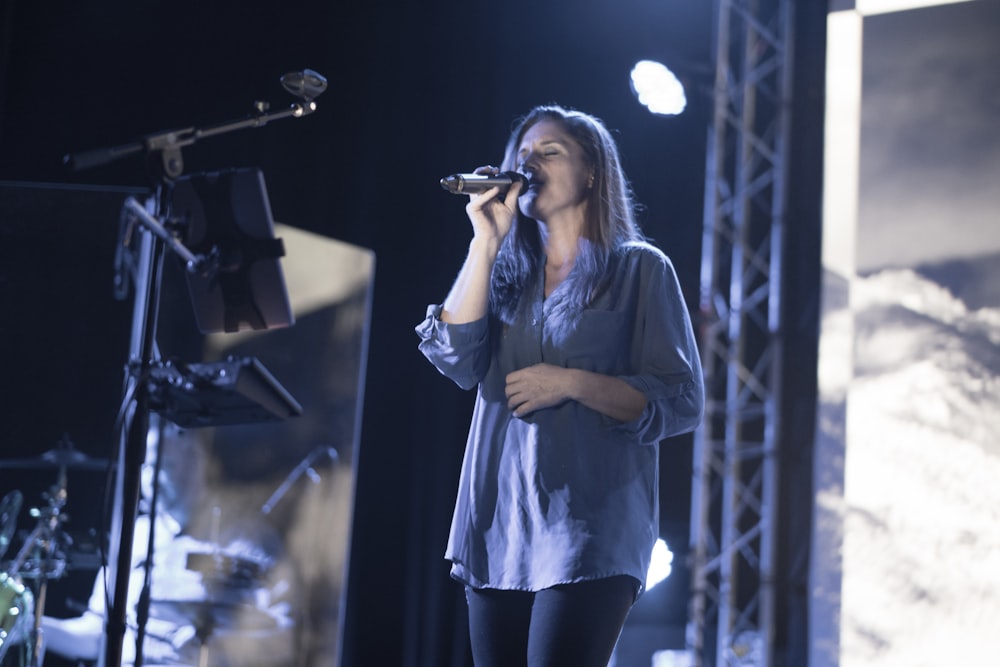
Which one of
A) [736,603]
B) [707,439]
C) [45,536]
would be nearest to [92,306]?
[45,536]

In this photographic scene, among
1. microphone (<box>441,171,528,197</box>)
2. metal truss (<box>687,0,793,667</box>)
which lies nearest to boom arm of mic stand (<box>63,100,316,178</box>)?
microphone (<box>441,171,528,197</box>)

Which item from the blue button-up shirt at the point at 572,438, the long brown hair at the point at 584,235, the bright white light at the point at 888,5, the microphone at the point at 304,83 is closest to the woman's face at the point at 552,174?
the long brown hair at the point at 584,235

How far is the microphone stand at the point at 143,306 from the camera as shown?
1.84 m

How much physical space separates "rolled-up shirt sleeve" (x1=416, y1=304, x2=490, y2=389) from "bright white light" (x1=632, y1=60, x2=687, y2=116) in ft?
8.87

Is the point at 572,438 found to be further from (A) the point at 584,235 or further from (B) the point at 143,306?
(B) the point at 143,306

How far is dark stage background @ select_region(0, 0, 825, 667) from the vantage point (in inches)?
165

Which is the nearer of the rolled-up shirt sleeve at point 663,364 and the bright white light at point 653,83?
the rolled-up shirt sleeve at point 663,364

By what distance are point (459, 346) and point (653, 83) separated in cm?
282

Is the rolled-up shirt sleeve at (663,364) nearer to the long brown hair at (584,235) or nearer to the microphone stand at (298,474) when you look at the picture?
the long brown hair at (584,235)

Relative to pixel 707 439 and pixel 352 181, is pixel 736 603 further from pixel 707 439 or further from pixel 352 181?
pixel 352 181

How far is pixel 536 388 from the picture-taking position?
1.67 meters

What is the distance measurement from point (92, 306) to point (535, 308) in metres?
3.17

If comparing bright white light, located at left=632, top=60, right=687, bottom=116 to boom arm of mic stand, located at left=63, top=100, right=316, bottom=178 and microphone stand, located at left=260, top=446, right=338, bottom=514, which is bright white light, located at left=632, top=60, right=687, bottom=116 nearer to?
microphone stand, located at left=260, top=446, right=338, bottom=514

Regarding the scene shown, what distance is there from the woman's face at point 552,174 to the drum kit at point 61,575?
260 cm
